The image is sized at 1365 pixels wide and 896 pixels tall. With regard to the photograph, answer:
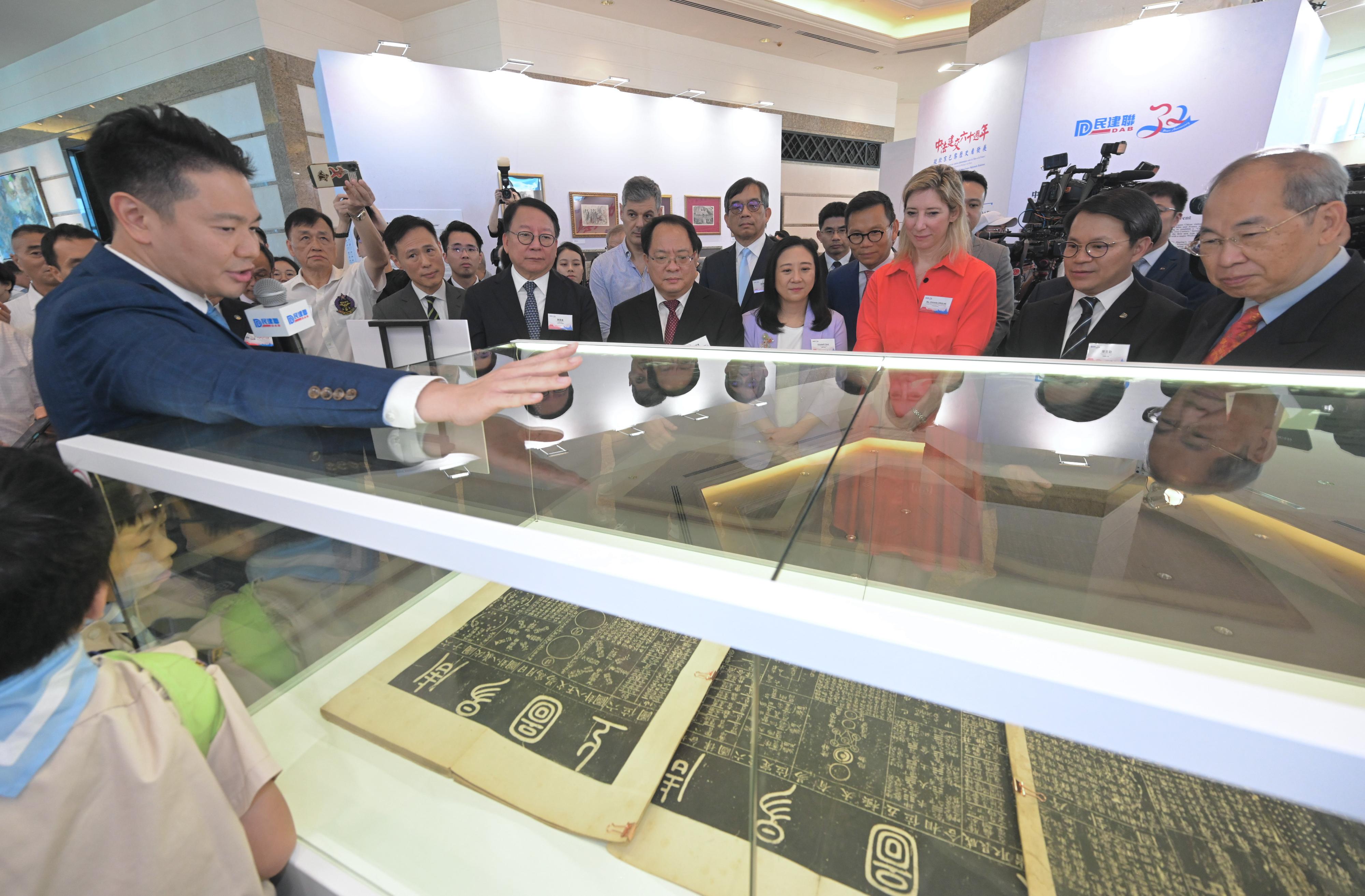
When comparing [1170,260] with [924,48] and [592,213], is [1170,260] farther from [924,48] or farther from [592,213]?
[924,48]

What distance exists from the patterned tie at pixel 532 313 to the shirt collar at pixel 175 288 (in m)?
1.60

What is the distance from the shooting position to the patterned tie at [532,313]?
9.00ft

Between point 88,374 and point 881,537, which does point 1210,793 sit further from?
point 88,374

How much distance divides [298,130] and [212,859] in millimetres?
6784

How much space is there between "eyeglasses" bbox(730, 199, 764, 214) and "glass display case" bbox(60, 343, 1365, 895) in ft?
8.14

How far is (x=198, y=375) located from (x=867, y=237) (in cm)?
312

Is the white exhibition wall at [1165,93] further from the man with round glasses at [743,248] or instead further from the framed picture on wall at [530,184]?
the framed picture on wall at [530,184]

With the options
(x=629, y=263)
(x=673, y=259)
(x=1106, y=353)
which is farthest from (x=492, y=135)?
(x=1106, y=353)

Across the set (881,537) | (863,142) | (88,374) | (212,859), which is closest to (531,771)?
(212,859)

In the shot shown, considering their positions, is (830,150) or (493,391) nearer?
(493,391)

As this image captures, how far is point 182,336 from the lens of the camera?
93cm

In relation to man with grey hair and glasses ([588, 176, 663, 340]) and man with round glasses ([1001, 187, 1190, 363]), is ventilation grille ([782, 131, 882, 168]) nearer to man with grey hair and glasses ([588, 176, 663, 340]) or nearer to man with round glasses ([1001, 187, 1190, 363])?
man with grey hair and glasses ([588, 176, 663, 340])

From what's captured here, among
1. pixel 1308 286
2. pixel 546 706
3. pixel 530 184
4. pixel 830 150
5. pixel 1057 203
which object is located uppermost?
pixel 830 150

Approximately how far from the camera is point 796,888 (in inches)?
26.1
